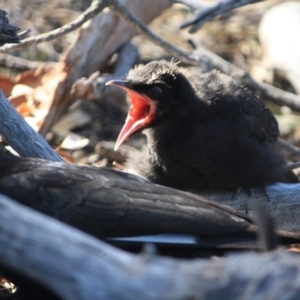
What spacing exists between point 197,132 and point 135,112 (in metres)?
0.53

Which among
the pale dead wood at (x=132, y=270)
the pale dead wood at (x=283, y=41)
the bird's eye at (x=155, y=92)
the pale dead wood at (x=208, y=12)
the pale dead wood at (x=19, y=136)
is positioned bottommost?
the pale dead wood at (x=19, y=136)

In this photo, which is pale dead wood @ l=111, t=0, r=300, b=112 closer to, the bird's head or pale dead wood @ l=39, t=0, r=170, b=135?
pale dead wood @ l=39, t=0, r=170, b=135

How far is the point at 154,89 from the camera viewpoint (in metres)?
6.13

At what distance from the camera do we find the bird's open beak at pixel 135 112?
20.1ft

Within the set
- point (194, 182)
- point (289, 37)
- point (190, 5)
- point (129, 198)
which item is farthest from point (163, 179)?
point (289, 37)

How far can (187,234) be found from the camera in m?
4.19

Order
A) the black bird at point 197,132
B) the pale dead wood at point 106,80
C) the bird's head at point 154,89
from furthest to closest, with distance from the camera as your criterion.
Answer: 1. the pale dead wood at point 106,80
2. the bird's head at point 154,89
3. the black bird at point 197,132

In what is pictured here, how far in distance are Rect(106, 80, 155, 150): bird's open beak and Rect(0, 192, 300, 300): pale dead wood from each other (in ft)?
9.14

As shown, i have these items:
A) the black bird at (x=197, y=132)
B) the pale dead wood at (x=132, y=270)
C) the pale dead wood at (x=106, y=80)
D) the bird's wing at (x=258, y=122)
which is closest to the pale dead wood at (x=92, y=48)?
the pale dead wood at (x=106, y=80)

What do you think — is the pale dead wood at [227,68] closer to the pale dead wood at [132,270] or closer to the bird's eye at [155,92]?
the bird's eye at [155,92]

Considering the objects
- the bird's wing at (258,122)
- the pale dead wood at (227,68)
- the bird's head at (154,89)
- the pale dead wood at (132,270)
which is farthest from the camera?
the pale dead wood at (227,68)

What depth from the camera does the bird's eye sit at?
6.13 m

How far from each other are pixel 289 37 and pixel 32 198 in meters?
4.79

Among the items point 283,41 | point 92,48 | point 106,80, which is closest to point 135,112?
point 106,80
